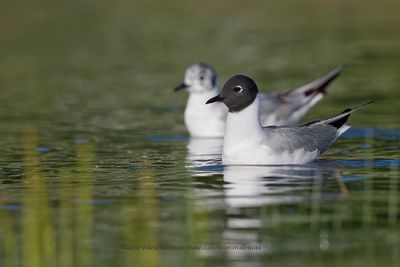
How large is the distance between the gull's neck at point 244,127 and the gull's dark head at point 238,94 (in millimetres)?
57

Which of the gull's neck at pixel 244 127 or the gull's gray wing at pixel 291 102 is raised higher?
the gull's gray wing at pixel 291 102

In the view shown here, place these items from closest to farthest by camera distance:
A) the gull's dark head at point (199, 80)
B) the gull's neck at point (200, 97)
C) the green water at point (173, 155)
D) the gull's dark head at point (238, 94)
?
the green water at point (173, 155)
the gull's dark head at point (238, 94)
the gull's neck at point (200, 97)
the gull's dark head at point (199, 80)

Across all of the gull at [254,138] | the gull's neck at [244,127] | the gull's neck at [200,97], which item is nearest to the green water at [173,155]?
the gull at [254,138]

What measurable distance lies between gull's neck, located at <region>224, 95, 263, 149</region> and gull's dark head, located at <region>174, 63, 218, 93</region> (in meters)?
4.73

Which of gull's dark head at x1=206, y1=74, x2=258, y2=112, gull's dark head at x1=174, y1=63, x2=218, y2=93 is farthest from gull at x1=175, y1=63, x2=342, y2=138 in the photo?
gull's dark head at x1=206, y1=74, x2=258, y2=112

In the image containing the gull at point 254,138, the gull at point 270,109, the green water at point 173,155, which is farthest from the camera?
the gull at point 270,109

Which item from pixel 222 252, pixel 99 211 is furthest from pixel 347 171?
pixel 222 252

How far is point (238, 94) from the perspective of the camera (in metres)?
13.5

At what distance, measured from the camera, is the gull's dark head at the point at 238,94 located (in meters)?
13.5

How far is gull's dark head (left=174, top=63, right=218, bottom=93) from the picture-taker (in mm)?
18297

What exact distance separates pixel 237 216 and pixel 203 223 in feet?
1.66

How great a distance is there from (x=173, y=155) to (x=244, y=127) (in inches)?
72.8

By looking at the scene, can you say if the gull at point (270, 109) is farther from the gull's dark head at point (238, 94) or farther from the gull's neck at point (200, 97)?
the gull's dark head at point (238, 94)

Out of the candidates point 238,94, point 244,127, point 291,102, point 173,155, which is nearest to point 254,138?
point 244,127
